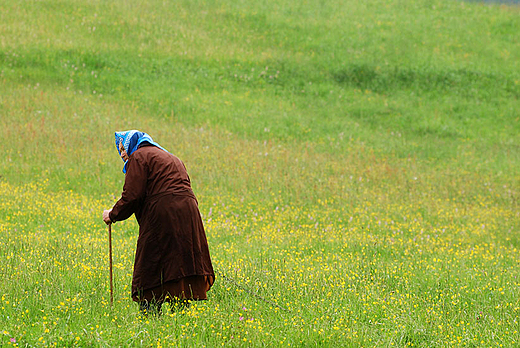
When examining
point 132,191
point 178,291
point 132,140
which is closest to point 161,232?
point 132,191

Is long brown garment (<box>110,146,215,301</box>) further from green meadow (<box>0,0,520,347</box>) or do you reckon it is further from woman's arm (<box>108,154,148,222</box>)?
green meadow (<box>0,0,520,347</box>)

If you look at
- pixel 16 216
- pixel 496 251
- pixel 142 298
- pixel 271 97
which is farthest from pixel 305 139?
pixel 142 298

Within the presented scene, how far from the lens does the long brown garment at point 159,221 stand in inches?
200

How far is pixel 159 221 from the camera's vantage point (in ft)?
16.7

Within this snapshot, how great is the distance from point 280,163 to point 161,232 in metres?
9.43

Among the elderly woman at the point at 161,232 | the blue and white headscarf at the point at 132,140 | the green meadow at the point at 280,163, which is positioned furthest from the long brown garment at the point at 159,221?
the green meadow at the point at 280,163

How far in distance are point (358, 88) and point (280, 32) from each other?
251 inches

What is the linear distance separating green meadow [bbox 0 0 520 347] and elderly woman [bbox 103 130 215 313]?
0.89 feet

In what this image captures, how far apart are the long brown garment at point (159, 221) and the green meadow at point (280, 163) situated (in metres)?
0.41

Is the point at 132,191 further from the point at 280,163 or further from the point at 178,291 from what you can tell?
the point at 280,163

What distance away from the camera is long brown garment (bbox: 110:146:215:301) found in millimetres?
5086

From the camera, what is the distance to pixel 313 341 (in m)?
4.73

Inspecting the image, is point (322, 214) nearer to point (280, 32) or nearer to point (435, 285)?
point (435, 285)

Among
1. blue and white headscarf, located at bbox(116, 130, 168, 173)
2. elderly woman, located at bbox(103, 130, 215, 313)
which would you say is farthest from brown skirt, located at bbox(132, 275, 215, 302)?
blue and white headscarf, located at bbox(116, 130, 168, 173)
